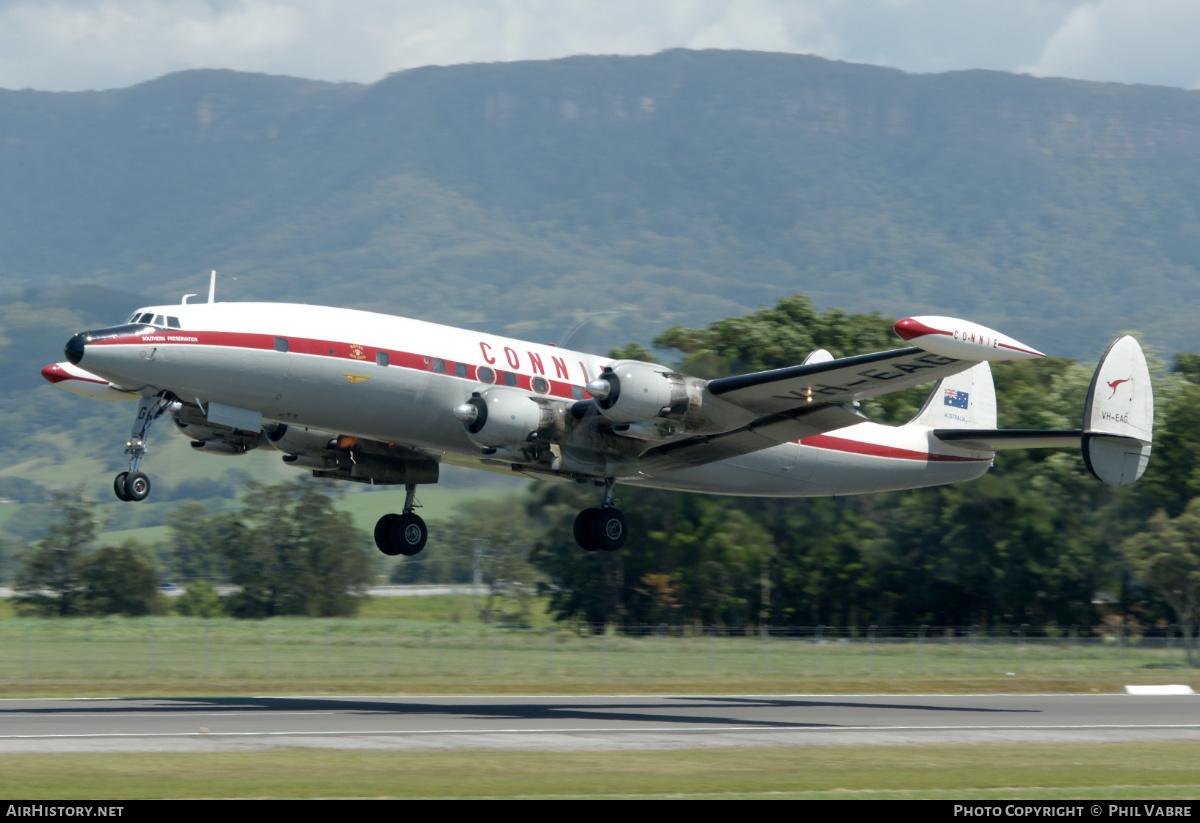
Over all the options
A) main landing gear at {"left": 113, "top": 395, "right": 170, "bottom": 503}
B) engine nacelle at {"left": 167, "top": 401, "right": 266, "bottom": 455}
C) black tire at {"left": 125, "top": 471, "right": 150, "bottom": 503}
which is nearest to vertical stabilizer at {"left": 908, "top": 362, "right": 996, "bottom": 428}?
engine nacelle at {"left": 167, "top": 401, "right": 266, "bottom": 455}

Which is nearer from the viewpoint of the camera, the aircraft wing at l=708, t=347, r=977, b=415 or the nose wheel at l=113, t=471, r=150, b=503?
the nose wheel at l=113, t=471, r=150, b=503

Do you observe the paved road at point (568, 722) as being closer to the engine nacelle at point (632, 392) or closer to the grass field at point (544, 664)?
the grass field at point (544, 664)

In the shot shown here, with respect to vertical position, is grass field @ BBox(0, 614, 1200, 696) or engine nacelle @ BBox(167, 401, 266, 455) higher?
engine nacelle @ BBox(167, 401, 266, 455)

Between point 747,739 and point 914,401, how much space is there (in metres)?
41.1

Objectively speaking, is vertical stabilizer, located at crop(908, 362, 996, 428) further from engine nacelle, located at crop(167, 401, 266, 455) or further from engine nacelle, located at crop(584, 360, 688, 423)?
engine nacelle, located at crop(167, 401, 266, 455)

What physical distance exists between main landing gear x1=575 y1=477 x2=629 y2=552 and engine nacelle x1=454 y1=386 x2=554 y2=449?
128 inches

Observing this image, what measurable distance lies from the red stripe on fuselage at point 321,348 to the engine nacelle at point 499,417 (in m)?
0.62

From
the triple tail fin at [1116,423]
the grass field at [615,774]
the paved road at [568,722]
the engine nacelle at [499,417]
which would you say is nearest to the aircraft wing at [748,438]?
the engine nacelle at [499,417]

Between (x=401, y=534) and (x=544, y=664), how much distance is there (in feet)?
46.2

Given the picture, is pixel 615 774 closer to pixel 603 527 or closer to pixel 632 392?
pixel 632 392

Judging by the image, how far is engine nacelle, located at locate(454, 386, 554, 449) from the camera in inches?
1006

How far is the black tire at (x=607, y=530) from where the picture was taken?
93.8 feet

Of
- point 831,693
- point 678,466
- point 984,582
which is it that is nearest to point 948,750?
point 678,466

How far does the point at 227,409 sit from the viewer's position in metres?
24.1
